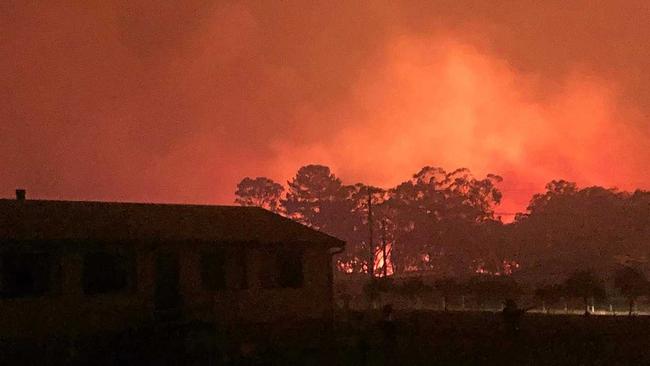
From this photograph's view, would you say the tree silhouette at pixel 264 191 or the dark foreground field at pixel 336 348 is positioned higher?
the tree silhouette at pixel 264 191

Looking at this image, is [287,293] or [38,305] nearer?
[38,305]

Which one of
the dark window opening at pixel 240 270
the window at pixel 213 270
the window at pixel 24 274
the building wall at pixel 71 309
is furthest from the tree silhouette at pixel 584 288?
the window at pixel 24 274

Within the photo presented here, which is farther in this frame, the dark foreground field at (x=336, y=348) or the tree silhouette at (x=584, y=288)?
the tree silhouette at (x=584, y=288)

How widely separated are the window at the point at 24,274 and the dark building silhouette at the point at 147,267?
3 cm

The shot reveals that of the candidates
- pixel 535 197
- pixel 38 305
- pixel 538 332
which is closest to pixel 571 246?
pixel 535 197

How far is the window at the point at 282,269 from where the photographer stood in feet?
81.3

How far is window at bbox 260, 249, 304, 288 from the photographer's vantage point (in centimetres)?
2477

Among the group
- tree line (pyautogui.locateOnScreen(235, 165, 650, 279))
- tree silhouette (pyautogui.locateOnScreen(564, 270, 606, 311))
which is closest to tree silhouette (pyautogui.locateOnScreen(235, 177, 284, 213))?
tree line (pyautogui.locateOnScreen(235, 165, 650, 279))

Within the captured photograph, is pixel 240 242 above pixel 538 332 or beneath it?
above

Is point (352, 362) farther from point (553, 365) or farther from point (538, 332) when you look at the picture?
point (538, 332)

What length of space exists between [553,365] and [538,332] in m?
8.79

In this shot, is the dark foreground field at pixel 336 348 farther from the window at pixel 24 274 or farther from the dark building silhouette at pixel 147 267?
the window at pixel 24 274

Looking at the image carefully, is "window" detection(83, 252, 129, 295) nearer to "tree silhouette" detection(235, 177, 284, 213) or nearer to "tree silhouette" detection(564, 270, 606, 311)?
"tree silhouette" detection(564, 270, 606, 311)

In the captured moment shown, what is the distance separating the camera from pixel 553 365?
→ 1683 cm
